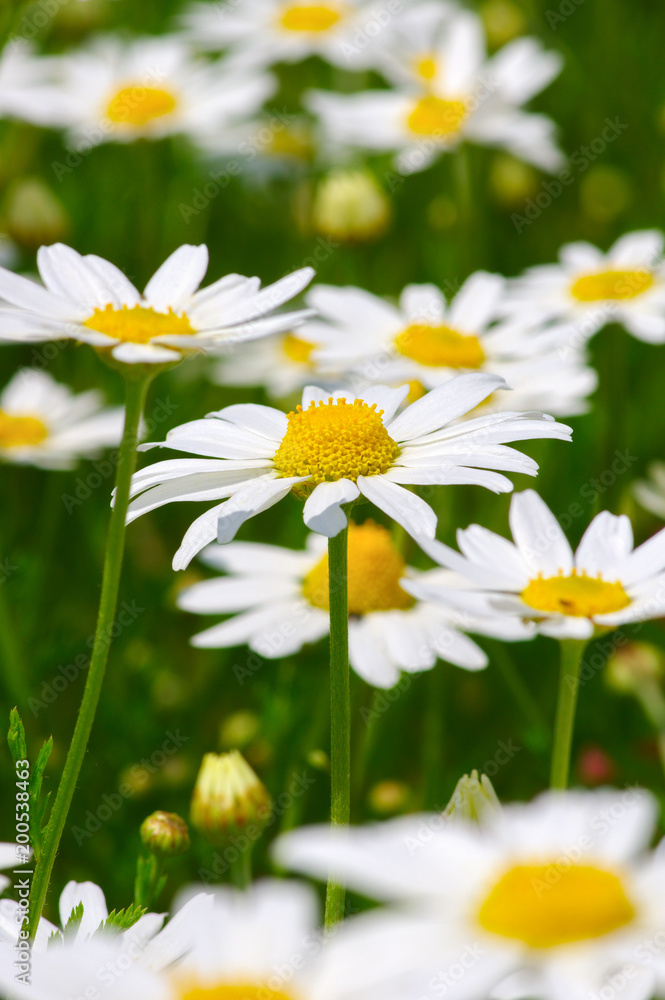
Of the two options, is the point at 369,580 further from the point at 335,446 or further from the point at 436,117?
the point at 436,117

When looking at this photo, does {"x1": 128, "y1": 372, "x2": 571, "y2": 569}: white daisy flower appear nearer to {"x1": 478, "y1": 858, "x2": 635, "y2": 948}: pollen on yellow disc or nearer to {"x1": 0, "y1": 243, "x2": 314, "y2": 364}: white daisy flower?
{"x1": 0, "y1": 243, "x2": 314, "y2": 364}: white daisy flower

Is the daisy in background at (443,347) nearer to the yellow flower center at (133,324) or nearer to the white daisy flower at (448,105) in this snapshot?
the yellow flower center at (133,324)

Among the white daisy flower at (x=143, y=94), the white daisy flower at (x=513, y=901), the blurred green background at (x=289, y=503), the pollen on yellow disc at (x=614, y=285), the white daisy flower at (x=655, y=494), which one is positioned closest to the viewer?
the white daisy flower at (x=513, y=901)

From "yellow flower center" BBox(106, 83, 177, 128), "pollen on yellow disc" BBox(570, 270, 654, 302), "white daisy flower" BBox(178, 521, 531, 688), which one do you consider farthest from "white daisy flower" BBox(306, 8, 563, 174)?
"white daisy flower" BBox(178, 521, 531, 688)

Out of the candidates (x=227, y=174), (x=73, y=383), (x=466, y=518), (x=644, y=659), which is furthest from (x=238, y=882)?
(x=227, y=174)

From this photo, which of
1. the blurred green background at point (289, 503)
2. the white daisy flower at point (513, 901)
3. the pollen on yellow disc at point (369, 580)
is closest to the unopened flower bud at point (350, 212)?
the blurred green background at point (289, 503)
